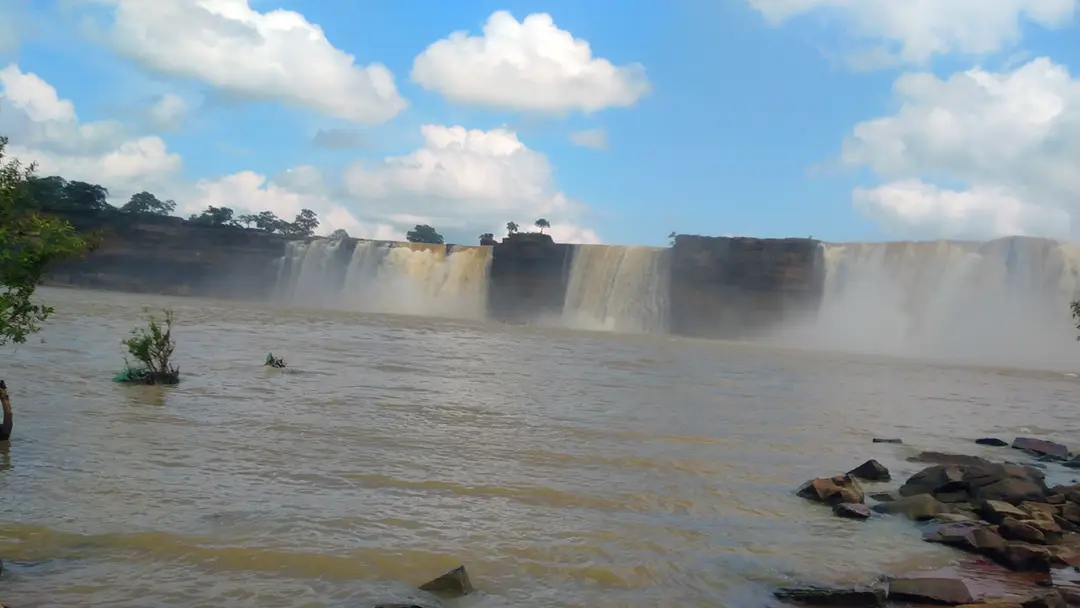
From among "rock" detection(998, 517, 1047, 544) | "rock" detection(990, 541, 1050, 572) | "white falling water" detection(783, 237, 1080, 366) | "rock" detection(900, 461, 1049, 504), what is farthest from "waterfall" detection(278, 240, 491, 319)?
"rock" detection(990, 541, 1050, 572)

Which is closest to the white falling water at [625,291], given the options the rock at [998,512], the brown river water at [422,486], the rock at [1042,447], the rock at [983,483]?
the brown river water at [422,486]

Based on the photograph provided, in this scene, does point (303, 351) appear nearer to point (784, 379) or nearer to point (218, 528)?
point (784, 379)

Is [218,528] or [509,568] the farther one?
[218,528]

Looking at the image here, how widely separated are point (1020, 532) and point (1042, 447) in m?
6.58

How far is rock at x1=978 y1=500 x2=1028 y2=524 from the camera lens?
743 centimetres

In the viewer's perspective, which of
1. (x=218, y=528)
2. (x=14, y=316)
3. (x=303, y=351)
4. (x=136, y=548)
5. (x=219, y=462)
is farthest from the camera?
(x=303, y=351)

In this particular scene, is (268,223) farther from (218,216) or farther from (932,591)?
(932,591)

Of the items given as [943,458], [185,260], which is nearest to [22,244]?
[943,458]

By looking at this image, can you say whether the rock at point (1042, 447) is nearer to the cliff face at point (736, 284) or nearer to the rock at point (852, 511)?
the rock at point (852, 511)

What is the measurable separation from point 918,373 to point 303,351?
21.1 metres

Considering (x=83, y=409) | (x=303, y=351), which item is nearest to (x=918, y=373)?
(x=303, y=351)

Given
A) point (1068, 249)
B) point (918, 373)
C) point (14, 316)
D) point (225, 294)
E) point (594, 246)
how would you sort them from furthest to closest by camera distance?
point (225, 294) → point (594, 246) → point (1068, 249) → point (918, 373) → point (14, 316)

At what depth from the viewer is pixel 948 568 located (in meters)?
6.28

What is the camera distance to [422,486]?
8.00 meters
